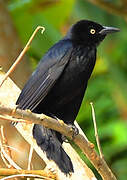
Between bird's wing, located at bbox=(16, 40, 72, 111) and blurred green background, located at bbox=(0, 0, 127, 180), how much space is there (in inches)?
41.8

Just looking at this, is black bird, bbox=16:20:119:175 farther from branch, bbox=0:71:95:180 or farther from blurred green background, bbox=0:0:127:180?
blurred green background, bbox=0:0:127:180

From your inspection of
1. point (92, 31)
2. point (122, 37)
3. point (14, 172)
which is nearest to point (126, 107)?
point (122, 37)

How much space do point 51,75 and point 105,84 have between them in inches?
116

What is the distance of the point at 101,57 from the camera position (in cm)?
616

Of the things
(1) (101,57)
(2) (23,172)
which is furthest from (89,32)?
(1) (101,57)

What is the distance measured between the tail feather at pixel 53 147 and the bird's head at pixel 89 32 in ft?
2.65

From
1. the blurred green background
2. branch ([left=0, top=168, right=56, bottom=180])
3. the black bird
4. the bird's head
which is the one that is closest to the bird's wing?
the black bird

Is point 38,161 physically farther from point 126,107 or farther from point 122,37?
point 122,37

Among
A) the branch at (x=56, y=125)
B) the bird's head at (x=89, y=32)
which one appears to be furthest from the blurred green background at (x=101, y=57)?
the branch at (x=56, y=125)

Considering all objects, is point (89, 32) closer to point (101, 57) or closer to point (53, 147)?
point (53, 147)

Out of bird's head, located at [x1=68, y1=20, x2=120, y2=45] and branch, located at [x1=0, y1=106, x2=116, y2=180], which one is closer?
branch, located at [x1=0, y1=106, x2=116, y2=180]

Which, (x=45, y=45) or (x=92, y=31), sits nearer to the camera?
(x=92, y=31)

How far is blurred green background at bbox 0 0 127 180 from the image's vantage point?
5465mm

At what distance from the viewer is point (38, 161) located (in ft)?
13.9
